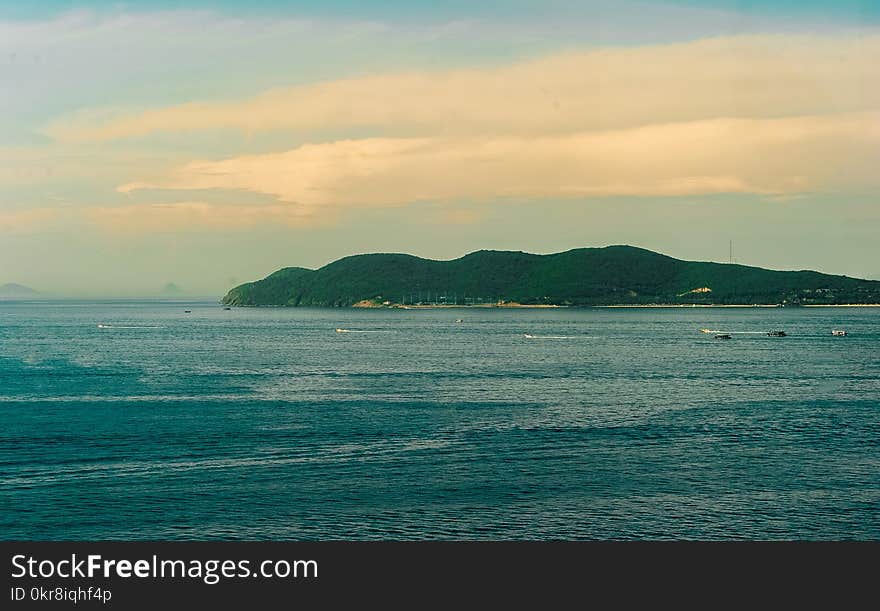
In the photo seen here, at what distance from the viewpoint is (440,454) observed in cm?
6100

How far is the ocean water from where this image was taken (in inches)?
1737

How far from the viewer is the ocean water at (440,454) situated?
1737 inches

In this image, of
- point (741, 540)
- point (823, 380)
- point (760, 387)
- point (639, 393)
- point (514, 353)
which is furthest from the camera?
point (514, 353)

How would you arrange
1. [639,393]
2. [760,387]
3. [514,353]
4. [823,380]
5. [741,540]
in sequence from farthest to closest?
1. [514,353]
2. [823,380]
3. [760,387]
4. [639,393]
5. [741,540]

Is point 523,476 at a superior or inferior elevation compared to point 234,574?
inferior

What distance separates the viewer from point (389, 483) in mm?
51812

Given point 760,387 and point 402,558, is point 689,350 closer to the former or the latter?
point 760,387

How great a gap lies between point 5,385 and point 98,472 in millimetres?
58892

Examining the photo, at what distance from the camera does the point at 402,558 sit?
24.7 metres

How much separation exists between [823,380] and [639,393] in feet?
93.9

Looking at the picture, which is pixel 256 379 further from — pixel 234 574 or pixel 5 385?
pixel 234 574

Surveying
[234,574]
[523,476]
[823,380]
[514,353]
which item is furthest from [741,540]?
[514,353]

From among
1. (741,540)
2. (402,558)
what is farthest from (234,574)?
(741,540)

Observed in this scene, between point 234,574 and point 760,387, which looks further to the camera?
point 760,387
